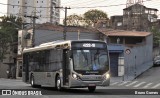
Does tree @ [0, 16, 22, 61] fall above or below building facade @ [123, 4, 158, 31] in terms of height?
below

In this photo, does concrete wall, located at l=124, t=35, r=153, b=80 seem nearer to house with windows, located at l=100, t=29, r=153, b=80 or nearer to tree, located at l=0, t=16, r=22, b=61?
house with windows, located at l=100, t=29, r=153, b=80

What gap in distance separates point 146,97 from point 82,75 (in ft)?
13.1

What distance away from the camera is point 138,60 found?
63.5m

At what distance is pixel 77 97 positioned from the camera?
67.5 ft

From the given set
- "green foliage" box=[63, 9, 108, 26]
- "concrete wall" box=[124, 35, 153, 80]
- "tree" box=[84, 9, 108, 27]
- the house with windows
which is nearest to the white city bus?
the house with windows

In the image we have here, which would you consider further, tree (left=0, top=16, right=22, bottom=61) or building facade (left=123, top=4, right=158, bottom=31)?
building facade (left=123, top=4, right=158, bottom=31)

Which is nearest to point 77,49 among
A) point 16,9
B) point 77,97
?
point 77,97

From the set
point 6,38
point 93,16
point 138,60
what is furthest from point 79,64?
point 93,16

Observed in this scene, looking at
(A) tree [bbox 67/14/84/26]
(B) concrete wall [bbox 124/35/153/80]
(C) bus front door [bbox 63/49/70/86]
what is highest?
(A) tree [bbox 67/14/84/26]

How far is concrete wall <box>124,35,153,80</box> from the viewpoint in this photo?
2191 inches

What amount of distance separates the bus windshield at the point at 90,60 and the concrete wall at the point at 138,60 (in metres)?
25.4

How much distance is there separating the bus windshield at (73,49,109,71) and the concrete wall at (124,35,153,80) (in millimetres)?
25387

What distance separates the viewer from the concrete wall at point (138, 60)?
55653 millimetres

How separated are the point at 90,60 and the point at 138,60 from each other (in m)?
40.6
